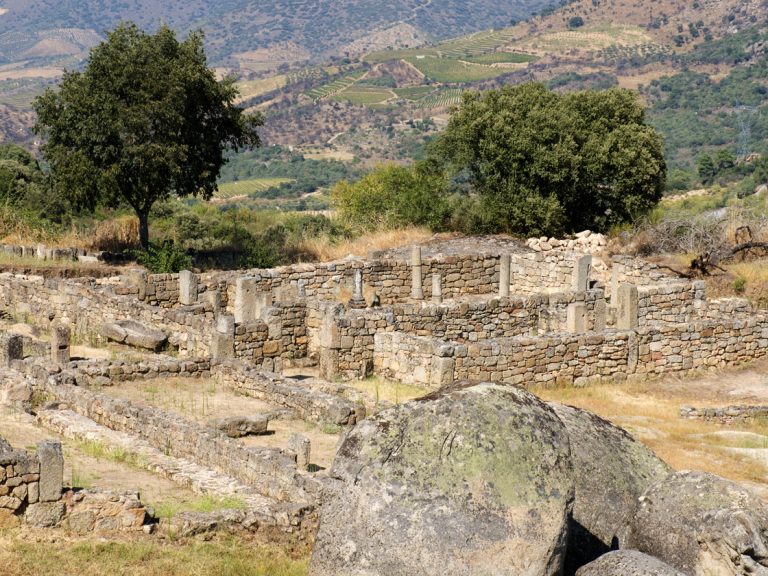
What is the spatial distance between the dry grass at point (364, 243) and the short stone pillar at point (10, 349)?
14512 millimetres

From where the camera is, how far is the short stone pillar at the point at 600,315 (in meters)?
26.0

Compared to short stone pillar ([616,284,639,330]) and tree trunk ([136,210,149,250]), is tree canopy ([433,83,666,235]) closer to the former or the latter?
tree trunk ([136,210,149,250])

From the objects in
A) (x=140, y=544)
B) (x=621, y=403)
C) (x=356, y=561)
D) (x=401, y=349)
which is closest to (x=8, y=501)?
(x=140, y=544)

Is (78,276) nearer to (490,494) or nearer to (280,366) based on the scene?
(280,366)

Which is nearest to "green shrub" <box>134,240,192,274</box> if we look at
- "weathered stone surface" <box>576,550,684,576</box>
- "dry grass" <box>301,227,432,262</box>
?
"dry grass" <box>301,227,432,262</box>

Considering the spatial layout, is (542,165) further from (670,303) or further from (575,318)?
(575,318)

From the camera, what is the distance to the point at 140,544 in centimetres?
1194

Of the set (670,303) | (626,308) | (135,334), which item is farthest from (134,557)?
(670,303)

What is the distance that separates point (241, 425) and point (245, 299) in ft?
32.5

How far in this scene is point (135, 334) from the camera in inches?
943

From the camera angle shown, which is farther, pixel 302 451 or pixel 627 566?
pixel 302 451

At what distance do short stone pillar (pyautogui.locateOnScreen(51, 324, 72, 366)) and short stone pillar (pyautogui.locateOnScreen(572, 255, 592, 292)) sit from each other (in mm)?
13169

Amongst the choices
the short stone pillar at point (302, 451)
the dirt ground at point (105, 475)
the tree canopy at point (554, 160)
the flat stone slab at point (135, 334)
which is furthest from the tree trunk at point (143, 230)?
the short stone pillar at point (302, 451)

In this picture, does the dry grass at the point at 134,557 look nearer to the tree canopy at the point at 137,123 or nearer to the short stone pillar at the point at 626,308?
the short stone pillar at the point at 626,308
